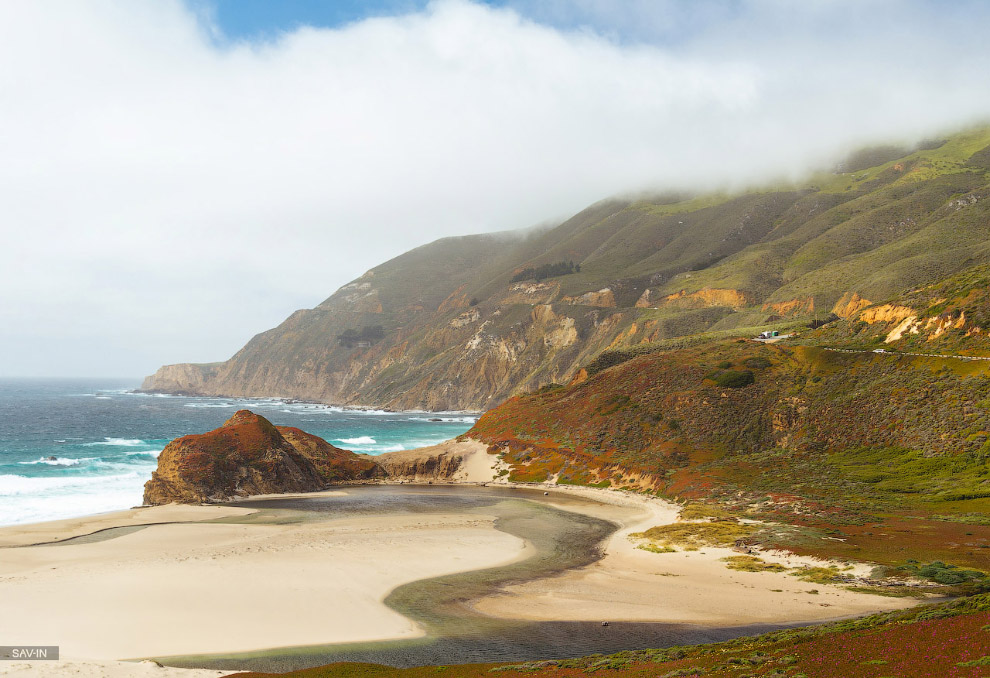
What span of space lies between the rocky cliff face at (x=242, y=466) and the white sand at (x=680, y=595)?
127 ft

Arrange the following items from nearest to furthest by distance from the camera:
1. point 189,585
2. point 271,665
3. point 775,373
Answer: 1. point 271,665
2. point 189,585
3. point 775,373

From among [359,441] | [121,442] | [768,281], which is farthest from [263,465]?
[768,281]

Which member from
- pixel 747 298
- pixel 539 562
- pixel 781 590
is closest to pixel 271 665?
pixel 539 562

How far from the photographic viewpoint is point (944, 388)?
1869 inches

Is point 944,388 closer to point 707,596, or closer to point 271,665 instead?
point 707,596

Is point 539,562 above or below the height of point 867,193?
below

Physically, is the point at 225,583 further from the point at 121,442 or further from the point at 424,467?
the point at 121,442

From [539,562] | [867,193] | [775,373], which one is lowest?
[539,562]

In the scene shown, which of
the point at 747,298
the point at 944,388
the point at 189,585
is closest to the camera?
the point at 189,585

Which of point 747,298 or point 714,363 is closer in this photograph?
point 714,363

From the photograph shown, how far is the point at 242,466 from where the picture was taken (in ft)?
193

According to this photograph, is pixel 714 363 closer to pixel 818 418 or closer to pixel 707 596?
pixel 818 418

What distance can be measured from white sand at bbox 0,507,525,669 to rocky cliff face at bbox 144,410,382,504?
12.8 metres

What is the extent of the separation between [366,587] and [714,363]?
2110 inches
